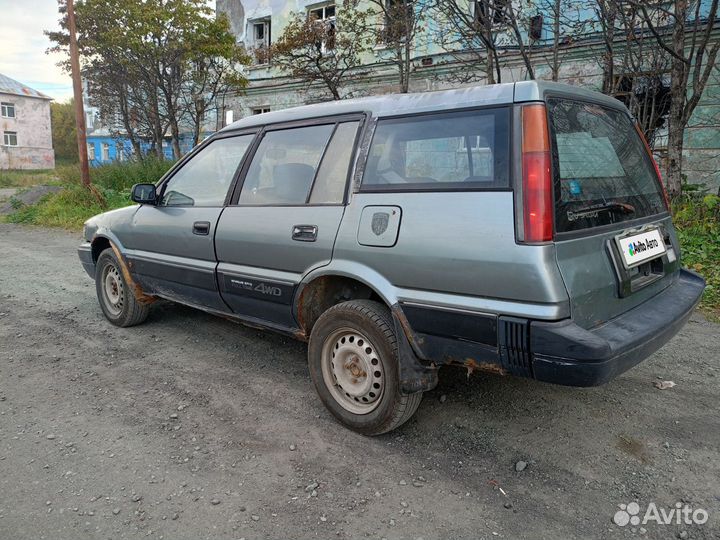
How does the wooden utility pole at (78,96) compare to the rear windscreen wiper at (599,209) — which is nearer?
the rear windscreen wiper at (599,209)

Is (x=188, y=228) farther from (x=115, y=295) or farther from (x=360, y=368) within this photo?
(x=360, y=368)

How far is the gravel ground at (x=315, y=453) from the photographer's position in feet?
7.27

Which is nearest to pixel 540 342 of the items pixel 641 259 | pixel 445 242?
pixel 445 242

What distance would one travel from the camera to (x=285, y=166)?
3414 mm

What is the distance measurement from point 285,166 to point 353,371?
4.67ft

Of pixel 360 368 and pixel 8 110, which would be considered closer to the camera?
pixel 360 368

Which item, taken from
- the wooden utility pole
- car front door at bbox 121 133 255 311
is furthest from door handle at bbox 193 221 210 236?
the wooden utility pole

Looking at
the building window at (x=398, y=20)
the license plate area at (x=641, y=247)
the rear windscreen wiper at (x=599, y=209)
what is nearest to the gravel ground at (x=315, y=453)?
the license plate area at (x=641, y=247)

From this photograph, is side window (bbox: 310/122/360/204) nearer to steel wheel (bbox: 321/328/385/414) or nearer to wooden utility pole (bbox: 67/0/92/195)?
steel wheel (bbox: 321/328/385/414)

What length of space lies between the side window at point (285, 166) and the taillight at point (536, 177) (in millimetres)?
1270

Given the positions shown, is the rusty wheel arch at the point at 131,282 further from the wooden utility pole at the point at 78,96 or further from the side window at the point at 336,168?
the wooden utility pole at the point at 78,96

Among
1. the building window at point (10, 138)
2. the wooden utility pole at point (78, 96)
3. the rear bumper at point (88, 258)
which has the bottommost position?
the rear bumper at point (88, 258)

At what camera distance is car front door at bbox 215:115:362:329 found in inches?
119

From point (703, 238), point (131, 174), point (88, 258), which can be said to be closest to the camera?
point (88, 258)
